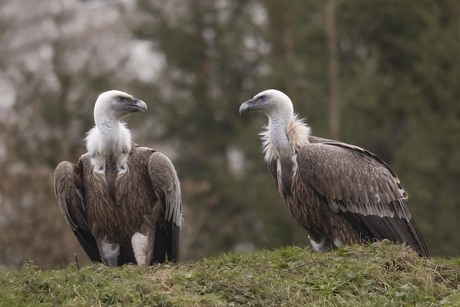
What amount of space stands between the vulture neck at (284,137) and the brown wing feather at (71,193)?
2.03 meters

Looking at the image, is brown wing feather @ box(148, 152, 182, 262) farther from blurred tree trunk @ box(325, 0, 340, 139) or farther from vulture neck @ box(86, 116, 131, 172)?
blurred tree trunk @ box(325, 0, 340, 139)

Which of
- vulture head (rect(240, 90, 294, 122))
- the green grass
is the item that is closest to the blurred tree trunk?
vulture head (rect(240, 90, 294, 122))

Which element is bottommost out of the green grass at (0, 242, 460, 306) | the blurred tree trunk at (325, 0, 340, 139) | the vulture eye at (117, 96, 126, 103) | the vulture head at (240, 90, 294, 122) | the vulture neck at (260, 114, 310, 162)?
the green grass at (0, 242, 460, 306)

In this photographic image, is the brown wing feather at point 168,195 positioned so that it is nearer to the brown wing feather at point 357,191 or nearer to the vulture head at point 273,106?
the brown wing feather at point 357,191

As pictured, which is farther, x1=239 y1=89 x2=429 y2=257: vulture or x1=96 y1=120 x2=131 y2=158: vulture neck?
x1=239 y1=89 x2=429 y2=257: vulture

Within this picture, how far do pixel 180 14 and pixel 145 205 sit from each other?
27.5 meters

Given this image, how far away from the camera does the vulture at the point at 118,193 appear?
493 inches

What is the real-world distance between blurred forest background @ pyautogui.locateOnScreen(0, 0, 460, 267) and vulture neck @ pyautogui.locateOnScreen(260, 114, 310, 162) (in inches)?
560

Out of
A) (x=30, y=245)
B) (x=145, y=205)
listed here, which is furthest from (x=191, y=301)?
(x=30, y=245)

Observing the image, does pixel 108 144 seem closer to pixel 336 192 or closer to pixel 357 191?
pixel 336 192

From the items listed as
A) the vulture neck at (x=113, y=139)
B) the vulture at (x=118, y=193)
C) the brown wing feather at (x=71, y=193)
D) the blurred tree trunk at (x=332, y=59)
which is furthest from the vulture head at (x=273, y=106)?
the blurred tree trunk at (x=332, y=59)

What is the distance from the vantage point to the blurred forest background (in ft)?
98.7

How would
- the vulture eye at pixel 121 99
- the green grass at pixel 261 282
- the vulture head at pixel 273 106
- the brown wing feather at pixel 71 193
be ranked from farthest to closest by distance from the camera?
the vulture head at pixel 273 106
the vulture eye at pixel 121 99
the brown wing feather at pixel 71 193
the green grass at pixel 261 282

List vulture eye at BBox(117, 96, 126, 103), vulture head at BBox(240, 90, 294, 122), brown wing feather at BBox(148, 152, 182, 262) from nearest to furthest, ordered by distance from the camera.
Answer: brown wing feather at BBox(148, 152, 182, 262)
vulture eye at BBox(117, 96, 126, 103)
vulture head at BBox(240, 90, 294, 122)
